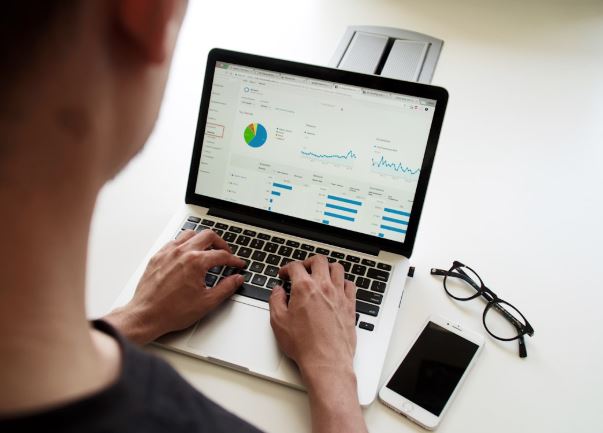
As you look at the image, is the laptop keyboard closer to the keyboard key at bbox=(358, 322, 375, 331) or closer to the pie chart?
the keyboard key at bbox=(358, 322, 375, 331)

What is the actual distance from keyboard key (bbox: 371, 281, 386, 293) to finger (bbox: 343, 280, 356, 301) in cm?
4

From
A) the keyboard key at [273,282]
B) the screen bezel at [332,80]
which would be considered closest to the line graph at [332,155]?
the screen bezel at [332,80]

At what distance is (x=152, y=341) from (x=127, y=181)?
16.3 inches

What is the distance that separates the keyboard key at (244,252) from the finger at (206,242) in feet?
0.07

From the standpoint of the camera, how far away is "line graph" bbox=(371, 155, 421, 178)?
2.72ft

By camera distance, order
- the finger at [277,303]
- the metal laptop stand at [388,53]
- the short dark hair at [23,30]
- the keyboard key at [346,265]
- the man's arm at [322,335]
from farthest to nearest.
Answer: the metal laptop stand at [388,53] → the keyboard key at [346,265] → the finger at [277,303] → the man's arm at [322,335] → the short dark hair at [23,30]

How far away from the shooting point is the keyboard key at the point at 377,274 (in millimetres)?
827

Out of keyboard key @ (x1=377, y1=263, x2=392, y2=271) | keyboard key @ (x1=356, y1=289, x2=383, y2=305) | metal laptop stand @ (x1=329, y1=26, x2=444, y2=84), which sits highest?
metal laptop stand @ (x1=329, y1=26, x2=444, y2=84)

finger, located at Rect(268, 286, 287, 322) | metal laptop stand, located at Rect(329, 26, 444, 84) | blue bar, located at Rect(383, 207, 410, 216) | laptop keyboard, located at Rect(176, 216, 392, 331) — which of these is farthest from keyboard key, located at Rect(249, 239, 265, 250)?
metal laptop stand, located at Rect(329, 26, 444, 84)

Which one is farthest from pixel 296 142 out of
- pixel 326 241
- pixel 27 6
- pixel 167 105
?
pixel 27 6

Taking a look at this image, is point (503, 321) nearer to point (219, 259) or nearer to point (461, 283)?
point (461, 283)

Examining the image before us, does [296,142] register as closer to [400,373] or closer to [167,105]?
[400,373]

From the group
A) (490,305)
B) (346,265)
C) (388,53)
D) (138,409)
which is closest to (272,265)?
(346,265)

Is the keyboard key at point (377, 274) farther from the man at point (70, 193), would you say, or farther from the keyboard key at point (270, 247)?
the man at point (70, 193)
